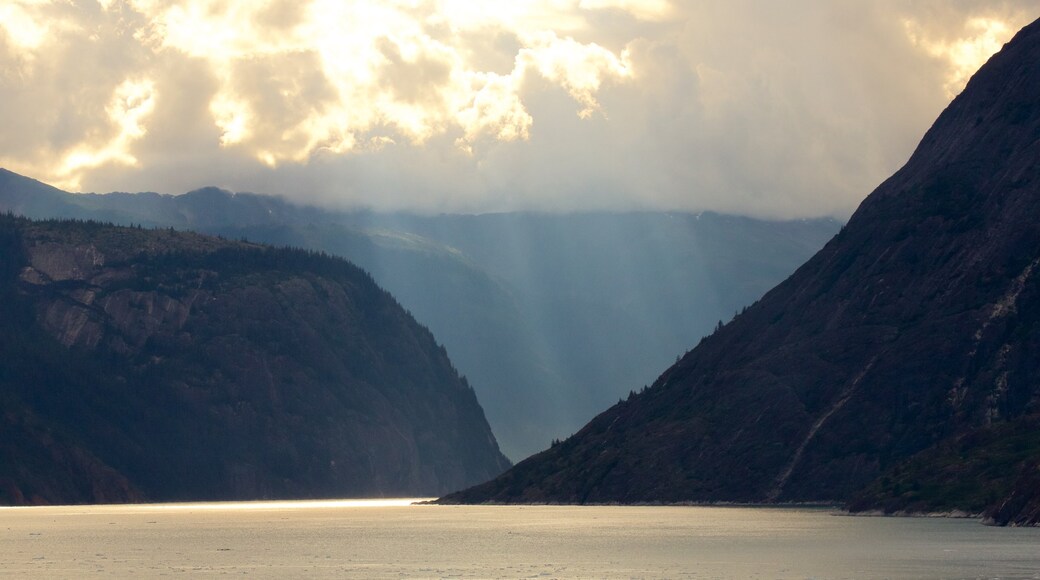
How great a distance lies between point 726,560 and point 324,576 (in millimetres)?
40868

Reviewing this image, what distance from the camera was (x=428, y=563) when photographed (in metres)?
167

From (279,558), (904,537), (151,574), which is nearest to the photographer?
(151,574)

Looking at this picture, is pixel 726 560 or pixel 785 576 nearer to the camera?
pixel 785 576

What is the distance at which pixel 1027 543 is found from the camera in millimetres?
172500

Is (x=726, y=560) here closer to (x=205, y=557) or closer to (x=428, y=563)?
(x=428, y=563)

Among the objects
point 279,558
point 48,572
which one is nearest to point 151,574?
point 48,572

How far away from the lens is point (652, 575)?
146 m

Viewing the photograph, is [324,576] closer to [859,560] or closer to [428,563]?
[428,563]

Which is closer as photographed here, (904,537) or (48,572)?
(48,572)

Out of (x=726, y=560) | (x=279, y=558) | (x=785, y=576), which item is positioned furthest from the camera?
(x=279, y=558)

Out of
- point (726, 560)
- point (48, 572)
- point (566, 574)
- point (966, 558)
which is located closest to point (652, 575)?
point (566, 574)

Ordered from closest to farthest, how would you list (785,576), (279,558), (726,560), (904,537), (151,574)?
(785,576) < (151,574) < (726,560) < (279,558) < (904,537)

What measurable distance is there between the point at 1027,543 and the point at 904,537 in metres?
27.5

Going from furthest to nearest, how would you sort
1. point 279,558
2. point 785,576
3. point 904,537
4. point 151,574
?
point 904,537 < point 279,558 < point 151,574 < point 785,576
